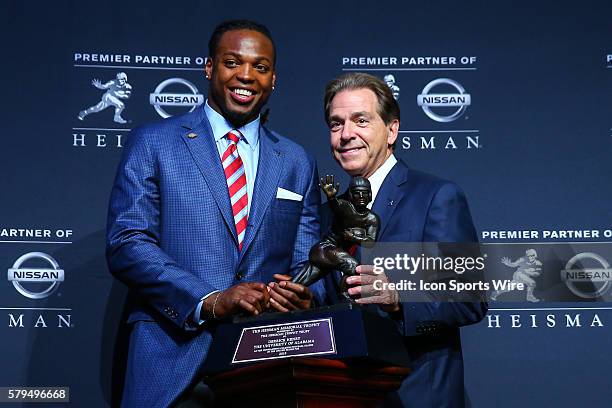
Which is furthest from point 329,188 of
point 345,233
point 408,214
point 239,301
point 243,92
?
point 243,92

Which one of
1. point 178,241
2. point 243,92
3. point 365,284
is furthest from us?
point 243,92

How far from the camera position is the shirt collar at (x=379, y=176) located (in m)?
3.30

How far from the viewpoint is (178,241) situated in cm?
304

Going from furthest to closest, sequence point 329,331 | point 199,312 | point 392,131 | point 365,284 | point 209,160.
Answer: point 392,131, point 209,160, point 199,312, point 365,284, point 329,331

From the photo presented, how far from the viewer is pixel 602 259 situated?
413 centimetres

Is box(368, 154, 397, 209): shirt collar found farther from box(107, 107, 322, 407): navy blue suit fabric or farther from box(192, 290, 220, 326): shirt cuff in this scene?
box(192, 290, 220, 326): shirt cuff

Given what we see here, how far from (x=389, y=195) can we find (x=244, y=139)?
0.48 meters

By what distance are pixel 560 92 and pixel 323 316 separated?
215cm

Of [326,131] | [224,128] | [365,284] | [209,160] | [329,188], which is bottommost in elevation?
[365,284]

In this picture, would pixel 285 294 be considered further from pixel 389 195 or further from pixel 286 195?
pixel 389 195

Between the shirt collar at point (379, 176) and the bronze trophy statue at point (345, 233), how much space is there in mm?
489

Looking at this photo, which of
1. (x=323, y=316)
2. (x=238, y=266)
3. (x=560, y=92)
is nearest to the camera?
(x=323, y=316)

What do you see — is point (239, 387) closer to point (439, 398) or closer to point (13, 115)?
point (439, 398)

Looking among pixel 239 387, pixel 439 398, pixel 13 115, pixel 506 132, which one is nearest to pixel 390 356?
pixel 239 387
